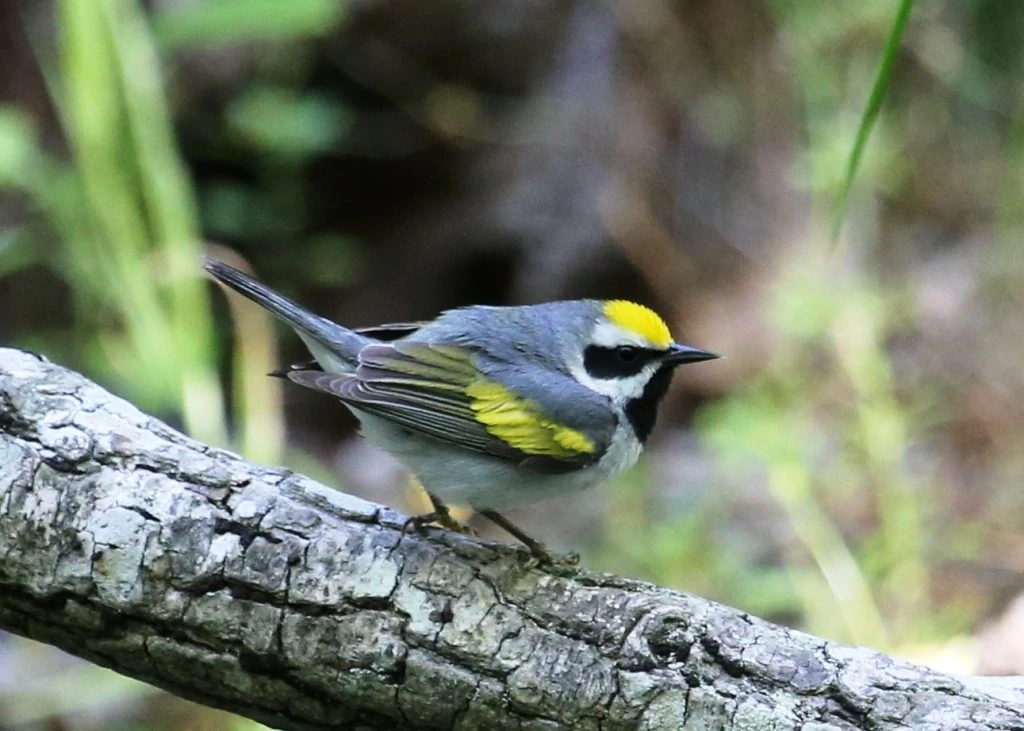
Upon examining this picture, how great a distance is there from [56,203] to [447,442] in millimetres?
2509

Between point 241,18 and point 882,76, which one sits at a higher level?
point 241,18

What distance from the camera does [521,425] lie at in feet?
8.66

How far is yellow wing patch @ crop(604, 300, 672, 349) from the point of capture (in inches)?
110

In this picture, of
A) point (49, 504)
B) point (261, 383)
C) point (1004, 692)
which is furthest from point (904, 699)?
point (261, 383)

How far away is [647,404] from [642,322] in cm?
23

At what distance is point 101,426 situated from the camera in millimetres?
2209

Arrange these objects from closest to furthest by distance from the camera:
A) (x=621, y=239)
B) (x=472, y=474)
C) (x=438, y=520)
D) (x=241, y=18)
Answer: (x=438, y=520), (x=472, y=474), (x=241, y=18), (x=621, y=239)

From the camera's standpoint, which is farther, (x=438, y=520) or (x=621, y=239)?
(x=621, y=239)

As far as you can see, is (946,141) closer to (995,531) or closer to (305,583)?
(995,531)

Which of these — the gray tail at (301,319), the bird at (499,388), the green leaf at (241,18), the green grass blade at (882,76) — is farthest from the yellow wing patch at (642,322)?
the green leaf at (241,18)

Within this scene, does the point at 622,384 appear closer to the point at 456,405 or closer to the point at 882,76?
the point at 456,405

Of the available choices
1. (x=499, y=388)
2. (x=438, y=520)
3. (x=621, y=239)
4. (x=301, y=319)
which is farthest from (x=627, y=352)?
(x=621, y=239)

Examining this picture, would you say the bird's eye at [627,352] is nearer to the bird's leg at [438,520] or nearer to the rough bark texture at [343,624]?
the bird's leg at [438,520]

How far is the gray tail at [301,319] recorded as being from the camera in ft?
8.73
